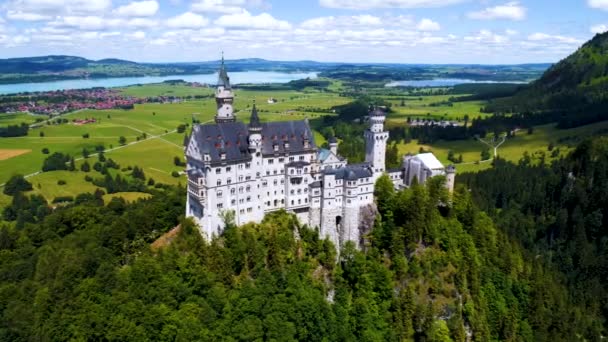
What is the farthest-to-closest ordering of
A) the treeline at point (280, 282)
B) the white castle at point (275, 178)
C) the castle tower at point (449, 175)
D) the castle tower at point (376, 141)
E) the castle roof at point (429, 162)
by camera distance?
the castle tower at point (449, 175) < the castle roof at point (429, 162) < the castle tower at point (376, 141) < the white castle at point (275, 178) < the treeline at point (280, 282)

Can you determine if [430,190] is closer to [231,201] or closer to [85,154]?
[231,201]

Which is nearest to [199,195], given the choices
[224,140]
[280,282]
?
[224,140]

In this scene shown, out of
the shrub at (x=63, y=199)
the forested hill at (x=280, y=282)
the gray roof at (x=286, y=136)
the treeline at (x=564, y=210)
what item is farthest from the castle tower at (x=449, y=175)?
the shrub at (x=63, y=199)

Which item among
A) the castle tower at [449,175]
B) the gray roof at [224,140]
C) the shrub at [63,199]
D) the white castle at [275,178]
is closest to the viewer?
the gray roof at [224,140]

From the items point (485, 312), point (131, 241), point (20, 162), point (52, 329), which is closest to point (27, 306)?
point (52, 329)

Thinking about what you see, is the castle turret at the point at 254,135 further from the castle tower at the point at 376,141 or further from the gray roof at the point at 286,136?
the castle tower at the point at 376,141

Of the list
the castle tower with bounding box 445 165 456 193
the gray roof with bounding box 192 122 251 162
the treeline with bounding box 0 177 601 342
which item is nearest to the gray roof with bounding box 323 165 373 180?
the treeline with bounding box 0 177 601 342

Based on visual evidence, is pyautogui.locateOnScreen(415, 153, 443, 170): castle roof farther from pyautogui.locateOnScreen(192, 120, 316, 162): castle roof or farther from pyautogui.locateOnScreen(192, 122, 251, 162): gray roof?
pyautogui.locateOnScreen(192, 122, 251, 162): gray roof
